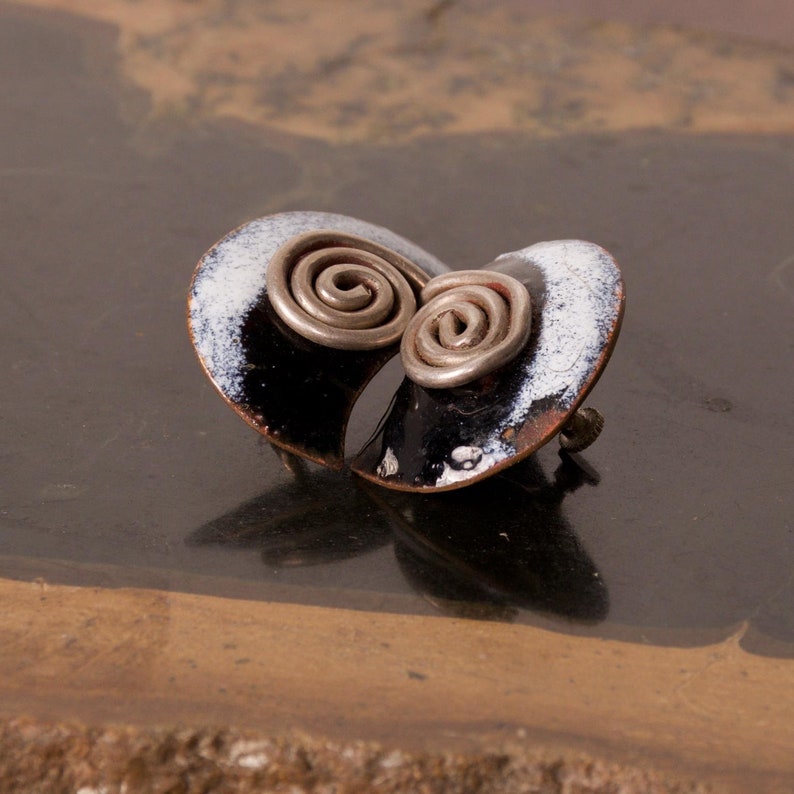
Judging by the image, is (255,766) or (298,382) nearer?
(255,766)

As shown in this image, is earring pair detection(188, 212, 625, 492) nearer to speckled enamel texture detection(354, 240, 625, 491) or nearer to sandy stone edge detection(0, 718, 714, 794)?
speckled enamel texture detection(354, 240, 625, 491)

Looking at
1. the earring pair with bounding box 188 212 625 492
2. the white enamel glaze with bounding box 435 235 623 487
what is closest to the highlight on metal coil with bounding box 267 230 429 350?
the earring pair with bounding box 188 212 625 492

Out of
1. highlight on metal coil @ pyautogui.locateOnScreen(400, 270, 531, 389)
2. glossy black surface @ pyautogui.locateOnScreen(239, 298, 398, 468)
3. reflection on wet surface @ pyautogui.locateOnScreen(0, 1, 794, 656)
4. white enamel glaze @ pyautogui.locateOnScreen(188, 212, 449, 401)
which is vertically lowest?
reflection on wet surface @ pyautogui.locateOnScreen(0, 1, 794, 656)

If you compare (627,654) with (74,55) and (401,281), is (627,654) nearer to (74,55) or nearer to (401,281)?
(401,281)

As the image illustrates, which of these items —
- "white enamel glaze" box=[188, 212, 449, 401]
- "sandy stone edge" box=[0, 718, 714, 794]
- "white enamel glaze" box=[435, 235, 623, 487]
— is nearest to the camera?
"sandy stone edge" box=[0, 718, 714, 794]

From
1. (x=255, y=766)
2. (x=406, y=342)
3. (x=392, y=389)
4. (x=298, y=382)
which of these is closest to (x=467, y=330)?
(x=406, y=342)

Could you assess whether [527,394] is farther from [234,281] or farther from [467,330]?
[234,281]
